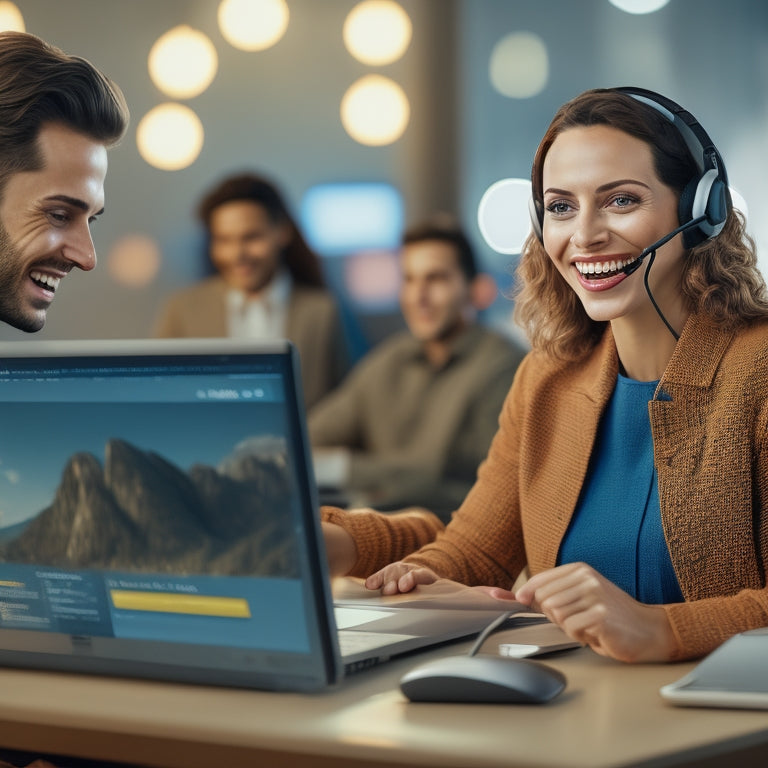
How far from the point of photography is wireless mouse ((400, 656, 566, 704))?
97cm

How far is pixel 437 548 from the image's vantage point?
1.63m

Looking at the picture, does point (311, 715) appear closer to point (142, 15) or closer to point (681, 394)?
point (681, 394)

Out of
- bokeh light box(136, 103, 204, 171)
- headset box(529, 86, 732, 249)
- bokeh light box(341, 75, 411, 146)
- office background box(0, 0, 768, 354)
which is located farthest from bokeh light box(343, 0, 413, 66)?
headset box(529, 86, 732, 249)

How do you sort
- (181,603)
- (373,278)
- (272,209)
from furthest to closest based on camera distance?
(373,278) → (272,209) → (181,603)

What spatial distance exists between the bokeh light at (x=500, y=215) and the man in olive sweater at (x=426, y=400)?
1.46 ft

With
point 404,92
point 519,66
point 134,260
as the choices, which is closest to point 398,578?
point 519,66

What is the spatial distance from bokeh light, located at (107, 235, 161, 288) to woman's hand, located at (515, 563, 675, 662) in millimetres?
4551

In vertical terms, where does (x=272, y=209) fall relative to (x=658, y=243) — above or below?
above

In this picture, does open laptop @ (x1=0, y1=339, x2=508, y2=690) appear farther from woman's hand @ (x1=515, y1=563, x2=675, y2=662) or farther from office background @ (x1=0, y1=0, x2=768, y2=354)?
office background @ (x1=0, y1=0, x2=768, y2=354)

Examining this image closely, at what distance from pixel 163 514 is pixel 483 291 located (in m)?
3.61

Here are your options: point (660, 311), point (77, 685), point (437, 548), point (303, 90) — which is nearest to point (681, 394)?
point (660, 311)

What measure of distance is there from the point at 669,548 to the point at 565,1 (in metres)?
3.92

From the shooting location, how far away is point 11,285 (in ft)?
5.09

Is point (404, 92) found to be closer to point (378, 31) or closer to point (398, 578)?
point (378, 31)
